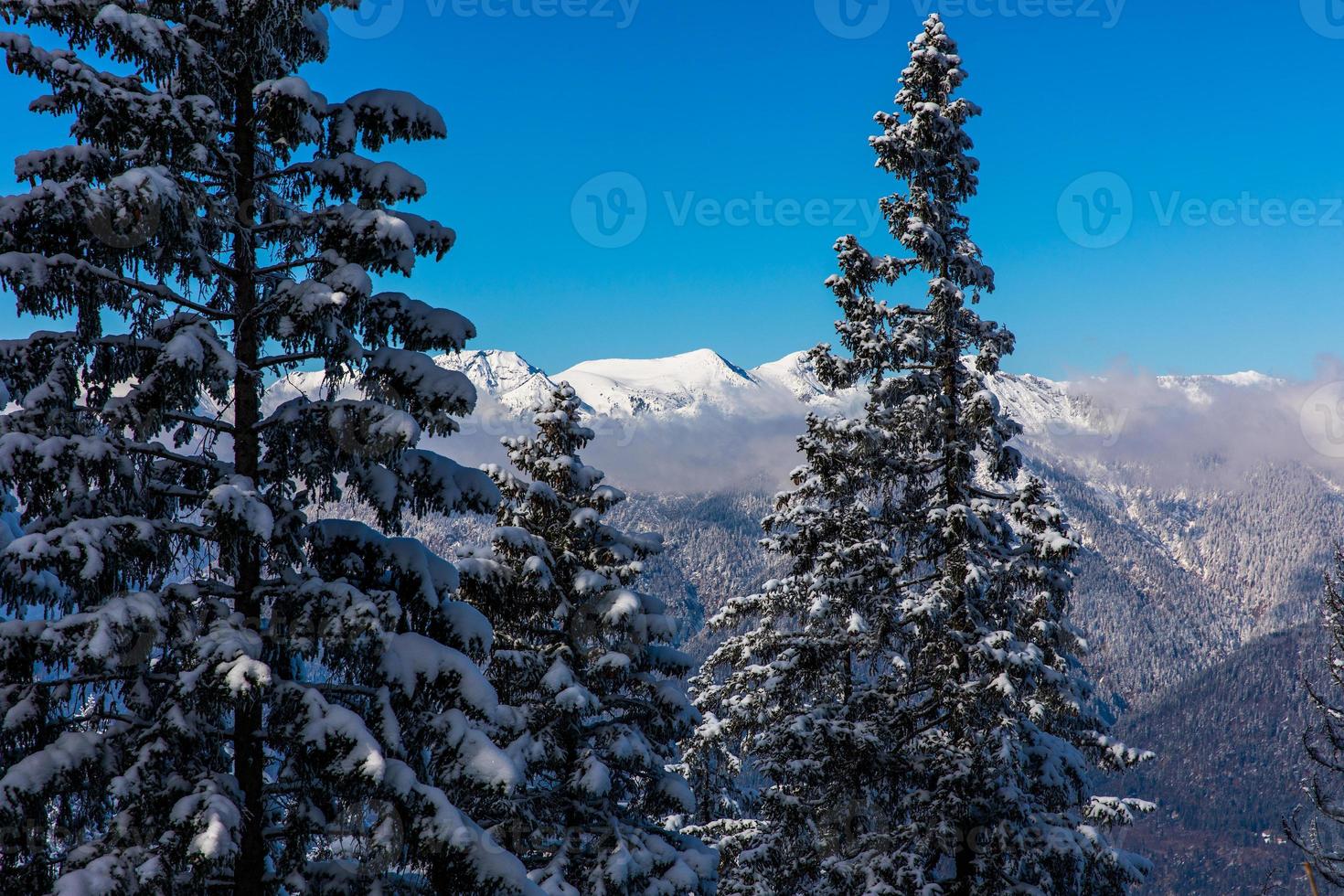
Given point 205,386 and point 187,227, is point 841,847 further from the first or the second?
point 187,227

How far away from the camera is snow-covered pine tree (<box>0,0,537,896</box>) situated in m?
6.78

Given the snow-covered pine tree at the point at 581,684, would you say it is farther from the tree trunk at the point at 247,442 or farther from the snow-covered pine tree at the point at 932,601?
the tree trunk at the point at 247,442

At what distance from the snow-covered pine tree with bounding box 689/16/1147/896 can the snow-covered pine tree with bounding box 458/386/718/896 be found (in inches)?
76.9

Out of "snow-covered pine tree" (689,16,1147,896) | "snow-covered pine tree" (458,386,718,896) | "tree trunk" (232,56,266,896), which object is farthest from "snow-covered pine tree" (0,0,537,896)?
"snow-covered pine tree" (689,16,1147,896)

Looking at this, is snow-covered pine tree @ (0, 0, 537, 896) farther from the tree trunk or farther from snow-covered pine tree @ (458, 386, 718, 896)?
snow-covered pine tree @ (458, 386, 718, 896)

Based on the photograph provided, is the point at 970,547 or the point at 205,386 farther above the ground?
the point at 205,386

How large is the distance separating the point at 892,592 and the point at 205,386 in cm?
1065

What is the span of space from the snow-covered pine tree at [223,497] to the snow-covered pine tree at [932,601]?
309 inches

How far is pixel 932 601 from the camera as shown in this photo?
13.6m

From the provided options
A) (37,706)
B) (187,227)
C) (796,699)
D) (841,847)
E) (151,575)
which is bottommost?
(841,847)

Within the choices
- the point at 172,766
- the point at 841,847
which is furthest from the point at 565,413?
the point at 172,766

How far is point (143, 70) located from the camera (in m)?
7.94

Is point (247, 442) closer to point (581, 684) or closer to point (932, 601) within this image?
point (581, 684)

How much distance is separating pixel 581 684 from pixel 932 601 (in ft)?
18.6
